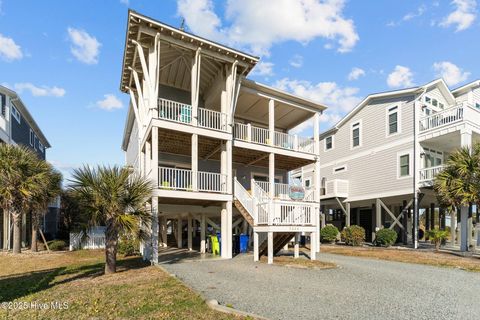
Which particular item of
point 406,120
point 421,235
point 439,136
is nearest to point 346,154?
point 406,120

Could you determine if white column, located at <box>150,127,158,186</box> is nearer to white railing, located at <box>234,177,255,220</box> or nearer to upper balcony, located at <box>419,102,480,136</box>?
white railing, located at <box>234,177,255,220</box>

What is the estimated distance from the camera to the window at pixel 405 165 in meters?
22.4

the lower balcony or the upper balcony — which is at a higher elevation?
the upper balcony

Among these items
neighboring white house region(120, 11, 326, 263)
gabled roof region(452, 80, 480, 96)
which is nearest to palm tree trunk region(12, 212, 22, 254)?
neighboring white house region(120, 11, 326, 263)

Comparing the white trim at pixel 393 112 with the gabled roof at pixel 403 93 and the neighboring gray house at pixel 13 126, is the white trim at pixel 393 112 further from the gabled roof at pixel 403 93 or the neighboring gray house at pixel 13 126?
the neighboring gray house at pixel 13 126

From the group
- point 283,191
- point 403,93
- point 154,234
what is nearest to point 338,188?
point 283,191

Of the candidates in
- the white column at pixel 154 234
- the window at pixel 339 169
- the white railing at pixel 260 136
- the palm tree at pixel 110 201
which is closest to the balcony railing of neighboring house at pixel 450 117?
the window at pixel 339 169

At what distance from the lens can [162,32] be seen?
14250mm

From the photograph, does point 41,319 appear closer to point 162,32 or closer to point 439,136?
point 162,32

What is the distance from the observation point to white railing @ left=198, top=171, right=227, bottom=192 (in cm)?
1589

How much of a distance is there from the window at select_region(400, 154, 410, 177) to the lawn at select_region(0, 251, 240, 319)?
1817cm

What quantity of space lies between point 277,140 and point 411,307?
→ 51.0 feet

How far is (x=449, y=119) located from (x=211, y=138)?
15.6 metres

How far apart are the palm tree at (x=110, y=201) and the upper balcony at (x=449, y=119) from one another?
18.7 metres
